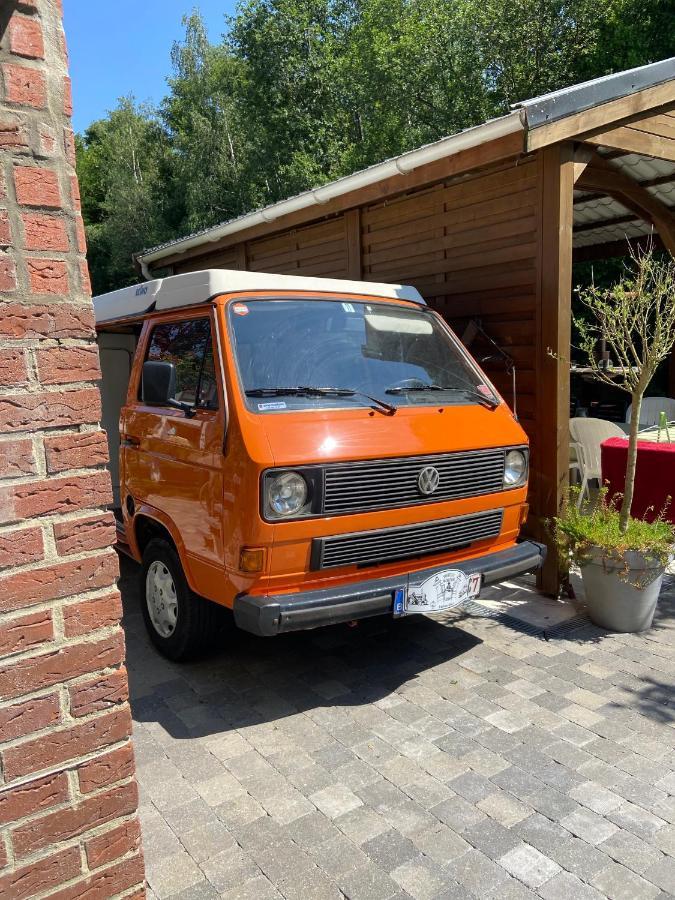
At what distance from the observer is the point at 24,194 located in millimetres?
1400

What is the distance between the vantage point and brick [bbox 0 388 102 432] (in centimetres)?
142

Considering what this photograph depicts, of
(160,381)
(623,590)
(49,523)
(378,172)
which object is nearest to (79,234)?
(49,523)

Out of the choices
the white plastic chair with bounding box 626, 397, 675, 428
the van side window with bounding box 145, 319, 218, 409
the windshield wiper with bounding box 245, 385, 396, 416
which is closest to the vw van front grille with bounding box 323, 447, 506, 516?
the windshield wiper with bounding box 245, 385, 396, 416

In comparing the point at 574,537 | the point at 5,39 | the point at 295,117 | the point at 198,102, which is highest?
the point at 198,102

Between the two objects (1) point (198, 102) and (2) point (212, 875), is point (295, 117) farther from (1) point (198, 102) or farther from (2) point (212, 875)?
(2) point (212, 875)

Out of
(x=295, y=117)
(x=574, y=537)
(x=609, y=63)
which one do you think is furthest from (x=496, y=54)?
(x=574, y=537)

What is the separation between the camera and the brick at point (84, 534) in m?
1.50

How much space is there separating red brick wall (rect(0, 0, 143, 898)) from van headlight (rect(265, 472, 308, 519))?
1720 millimetres

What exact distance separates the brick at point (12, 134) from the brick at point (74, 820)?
1360 mm

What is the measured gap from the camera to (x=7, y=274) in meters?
1.39

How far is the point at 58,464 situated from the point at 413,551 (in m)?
2.57

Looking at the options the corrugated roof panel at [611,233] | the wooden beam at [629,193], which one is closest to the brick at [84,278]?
the wooden beam at [629,193]

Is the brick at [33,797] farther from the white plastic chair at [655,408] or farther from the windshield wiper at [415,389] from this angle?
the white plastic chair at [655,408]

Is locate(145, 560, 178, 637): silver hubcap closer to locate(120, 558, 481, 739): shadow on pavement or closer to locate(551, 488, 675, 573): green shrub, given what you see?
locate(120, 558, 481, 739): shadow on pavement
